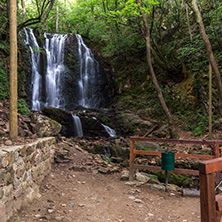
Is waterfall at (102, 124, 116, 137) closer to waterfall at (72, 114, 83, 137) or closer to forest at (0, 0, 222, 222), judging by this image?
forest at (0, 0, 222, 222)

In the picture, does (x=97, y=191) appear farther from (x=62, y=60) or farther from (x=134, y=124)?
(x=62, y=60)

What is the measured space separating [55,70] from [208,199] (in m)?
16.8

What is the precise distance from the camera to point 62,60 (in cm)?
1761

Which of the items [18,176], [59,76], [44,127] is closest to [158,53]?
[59,76]

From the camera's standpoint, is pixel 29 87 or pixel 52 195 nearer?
pixel 52 195

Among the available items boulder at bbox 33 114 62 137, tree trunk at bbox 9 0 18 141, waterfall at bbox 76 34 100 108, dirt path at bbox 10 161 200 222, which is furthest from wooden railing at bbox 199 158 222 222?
waterfall at bbox 76 34 100 108

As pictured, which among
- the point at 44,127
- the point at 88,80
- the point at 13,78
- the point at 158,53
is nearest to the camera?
the point at 13,78

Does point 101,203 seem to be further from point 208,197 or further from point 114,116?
point 114,116

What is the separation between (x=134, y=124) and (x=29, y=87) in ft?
27.4

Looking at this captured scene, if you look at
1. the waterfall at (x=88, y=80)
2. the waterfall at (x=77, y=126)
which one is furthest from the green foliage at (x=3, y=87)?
the waterfall at (x=88, y=80)

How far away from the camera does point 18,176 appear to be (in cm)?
293

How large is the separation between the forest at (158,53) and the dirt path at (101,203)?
4.54 metres

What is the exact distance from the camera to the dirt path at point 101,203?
3.17 meters

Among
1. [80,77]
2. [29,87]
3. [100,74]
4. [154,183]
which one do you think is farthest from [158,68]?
[154,183]
